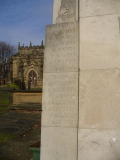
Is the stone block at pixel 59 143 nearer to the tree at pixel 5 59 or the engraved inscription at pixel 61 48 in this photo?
the engraved inscription at pixel 61 48

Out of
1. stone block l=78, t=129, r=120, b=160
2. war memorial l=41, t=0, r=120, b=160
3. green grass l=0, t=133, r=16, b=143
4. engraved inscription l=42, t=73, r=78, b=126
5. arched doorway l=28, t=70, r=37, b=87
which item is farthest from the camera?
arched doorway l=28, t=70, r=37, b=87

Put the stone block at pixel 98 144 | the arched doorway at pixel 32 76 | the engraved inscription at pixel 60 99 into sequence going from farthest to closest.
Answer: the arched doorway at pixel 32 76 < the engraved inscription at pixel 60 99 < the stone block at pixel 98 144

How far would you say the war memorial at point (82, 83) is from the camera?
12.9 ft

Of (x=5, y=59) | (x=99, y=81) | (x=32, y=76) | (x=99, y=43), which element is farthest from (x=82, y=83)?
(x=5, y=59)

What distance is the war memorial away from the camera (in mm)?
3920

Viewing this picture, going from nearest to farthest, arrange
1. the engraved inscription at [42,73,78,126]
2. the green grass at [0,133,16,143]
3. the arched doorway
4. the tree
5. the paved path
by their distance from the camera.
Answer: the engraved inscription at [42,73,78,126] < the paved path < the green grass at [0,133,16,143] < the arched doorway < the tree

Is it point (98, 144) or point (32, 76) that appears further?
point (32, 76)

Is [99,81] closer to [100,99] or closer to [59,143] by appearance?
[100,99]

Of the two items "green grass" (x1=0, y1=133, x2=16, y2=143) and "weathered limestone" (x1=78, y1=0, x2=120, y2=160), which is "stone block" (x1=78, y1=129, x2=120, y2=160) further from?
"green grass" (x1=0, y1=133, x2=16, y2=143)

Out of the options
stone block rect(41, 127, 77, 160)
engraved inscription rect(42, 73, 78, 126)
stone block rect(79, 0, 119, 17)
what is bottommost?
stone block rect(41, 127, 77, 160)

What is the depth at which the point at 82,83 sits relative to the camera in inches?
163

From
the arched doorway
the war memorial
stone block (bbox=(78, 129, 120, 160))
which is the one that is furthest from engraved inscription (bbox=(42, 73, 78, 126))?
the arched doorway

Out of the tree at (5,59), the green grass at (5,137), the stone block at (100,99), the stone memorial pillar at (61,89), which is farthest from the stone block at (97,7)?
the tree at (5,59)

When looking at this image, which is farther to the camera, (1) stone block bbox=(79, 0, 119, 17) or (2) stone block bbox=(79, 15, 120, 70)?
(1) stone block bbox=(79, 0, 119, 17)
